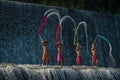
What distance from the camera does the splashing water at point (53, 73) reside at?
46.2ft

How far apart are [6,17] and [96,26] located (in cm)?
529

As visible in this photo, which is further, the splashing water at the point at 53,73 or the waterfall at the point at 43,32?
the waterfall at the point at 43,32

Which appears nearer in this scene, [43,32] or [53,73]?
[53,73]

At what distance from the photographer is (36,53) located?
67.4 ft

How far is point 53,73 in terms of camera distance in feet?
49.4

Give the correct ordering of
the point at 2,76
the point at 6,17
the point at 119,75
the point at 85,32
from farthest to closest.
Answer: the point at 85,32 → the point at 6,17 → the point at 119,75 → the point at 2,76

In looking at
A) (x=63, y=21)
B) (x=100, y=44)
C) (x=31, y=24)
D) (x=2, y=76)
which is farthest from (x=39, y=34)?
(x=2, y=76)

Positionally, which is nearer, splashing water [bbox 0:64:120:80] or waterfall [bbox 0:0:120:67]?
splashing water [bbox 0:64:120:80]

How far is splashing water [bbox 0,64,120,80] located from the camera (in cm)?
1407

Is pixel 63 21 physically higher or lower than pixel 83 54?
higher

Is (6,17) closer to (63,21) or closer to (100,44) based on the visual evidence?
(63,21)

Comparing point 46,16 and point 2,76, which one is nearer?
point 2,76

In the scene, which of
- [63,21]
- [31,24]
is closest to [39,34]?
[31,24]

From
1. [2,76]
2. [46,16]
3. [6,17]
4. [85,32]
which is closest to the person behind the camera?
[2,76]
